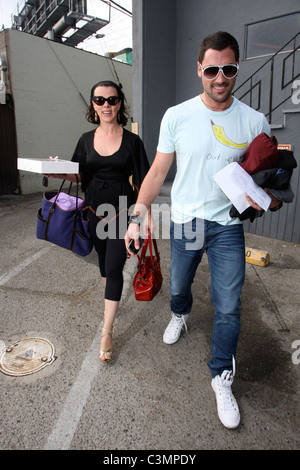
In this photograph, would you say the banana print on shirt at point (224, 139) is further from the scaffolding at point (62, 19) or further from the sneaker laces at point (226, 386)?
the scaffolding at point (62, 19)

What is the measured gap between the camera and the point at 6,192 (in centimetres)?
1005

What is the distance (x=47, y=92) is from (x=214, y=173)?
409 inches

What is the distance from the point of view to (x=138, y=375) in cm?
246

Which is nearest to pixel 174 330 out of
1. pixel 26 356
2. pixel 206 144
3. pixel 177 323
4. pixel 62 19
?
pixel 177 323

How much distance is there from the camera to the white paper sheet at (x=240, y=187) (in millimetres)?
1875

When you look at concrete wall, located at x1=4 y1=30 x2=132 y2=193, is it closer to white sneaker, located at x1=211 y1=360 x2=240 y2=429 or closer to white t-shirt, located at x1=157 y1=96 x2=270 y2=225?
white t-shirt, located at x1=157 y1=96 x2=270 y2=225

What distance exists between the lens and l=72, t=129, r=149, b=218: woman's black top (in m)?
2.62

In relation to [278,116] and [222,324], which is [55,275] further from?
[278,116]

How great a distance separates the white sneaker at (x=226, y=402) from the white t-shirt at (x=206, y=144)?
107 centimetres

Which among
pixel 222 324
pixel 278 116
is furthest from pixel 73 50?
pixel 222 324

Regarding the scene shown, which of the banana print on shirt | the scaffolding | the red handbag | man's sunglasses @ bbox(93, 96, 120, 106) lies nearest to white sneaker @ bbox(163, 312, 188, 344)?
the red handbag

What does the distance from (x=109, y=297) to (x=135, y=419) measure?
91cm

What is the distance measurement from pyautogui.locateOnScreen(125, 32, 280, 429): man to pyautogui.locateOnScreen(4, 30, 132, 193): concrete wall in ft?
30.0

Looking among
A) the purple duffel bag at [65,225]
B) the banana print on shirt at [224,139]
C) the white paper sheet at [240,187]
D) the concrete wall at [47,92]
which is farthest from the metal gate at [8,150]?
the white paper sheet at [240,187]
